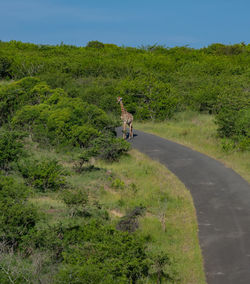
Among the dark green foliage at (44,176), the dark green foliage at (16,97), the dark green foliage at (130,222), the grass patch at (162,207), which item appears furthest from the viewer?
the dark green foliage at (16,97)

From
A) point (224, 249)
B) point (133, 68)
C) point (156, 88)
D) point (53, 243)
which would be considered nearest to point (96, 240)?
point (53, 243)

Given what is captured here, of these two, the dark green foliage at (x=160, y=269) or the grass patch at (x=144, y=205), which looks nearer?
the dark green foliage at (x=160, y=269)

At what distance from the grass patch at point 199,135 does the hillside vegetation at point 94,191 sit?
85 centimetres

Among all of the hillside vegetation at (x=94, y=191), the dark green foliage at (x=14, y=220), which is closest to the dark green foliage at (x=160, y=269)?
the hillside vegetation at (x=94, y=191)

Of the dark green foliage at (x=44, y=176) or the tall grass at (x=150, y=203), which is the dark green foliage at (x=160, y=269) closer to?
the tall grass at (x=150, y=203)

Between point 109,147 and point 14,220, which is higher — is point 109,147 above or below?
above

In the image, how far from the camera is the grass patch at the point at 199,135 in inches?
815

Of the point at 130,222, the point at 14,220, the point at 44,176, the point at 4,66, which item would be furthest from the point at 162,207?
the point at 4,66

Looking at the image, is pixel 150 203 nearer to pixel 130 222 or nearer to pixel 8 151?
pixel 130 222

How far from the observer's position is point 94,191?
16016mm

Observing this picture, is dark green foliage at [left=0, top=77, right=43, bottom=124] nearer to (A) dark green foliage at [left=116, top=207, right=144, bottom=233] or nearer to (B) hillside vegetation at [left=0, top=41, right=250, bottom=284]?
(B) hillside vegetation at [left=0, top=41, right=250, bottom=284]

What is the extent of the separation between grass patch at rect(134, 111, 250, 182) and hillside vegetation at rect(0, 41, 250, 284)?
846 millimetres

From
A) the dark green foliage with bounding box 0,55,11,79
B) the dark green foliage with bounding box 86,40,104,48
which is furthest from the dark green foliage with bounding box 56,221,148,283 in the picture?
the dark green foliage with bounding box 86,40,104,48

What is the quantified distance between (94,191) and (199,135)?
39.9 ft
